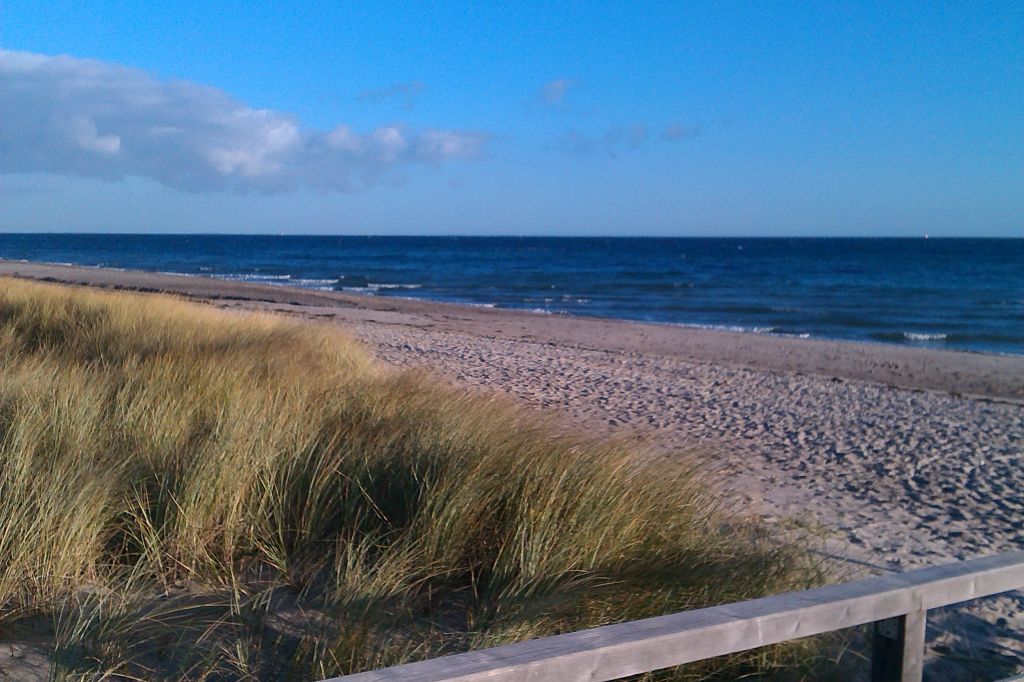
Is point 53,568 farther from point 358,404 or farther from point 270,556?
point 358,404

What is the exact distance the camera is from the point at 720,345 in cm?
2052

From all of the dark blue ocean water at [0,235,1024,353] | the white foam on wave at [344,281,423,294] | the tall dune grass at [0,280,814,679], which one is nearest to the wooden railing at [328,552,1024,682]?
the tall dune grass at [0,280,814,679]

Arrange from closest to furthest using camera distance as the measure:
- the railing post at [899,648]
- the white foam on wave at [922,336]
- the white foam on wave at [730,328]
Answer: the railing post at [899,648]
the white foam on wave at [922,336]
the white foam on wave at [730,328]

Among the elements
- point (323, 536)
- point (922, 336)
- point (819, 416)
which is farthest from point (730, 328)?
point (323, 536)

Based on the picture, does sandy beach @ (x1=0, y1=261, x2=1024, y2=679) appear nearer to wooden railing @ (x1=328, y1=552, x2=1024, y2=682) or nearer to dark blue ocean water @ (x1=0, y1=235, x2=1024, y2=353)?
wooden railing @ (x1=328, y1=552, x2=1024, y2=682)

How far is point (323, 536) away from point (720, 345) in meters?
17.2

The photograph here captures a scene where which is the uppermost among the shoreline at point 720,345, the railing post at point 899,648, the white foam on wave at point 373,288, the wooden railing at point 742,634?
the wooden railing at point 742,634

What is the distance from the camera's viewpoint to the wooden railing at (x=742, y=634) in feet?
7.11

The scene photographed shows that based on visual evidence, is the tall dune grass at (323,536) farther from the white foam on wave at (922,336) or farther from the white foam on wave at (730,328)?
the white foam on wave at (922,336)

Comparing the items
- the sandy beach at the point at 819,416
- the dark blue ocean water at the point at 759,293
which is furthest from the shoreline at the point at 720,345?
the dark blue ocean water at the point at 759,293

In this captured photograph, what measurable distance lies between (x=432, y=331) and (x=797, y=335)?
10.4m

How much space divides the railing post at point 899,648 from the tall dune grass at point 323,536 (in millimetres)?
414

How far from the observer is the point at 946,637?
430cm

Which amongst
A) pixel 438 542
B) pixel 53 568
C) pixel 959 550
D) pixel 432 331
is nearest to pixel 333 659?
pixel 438 542
